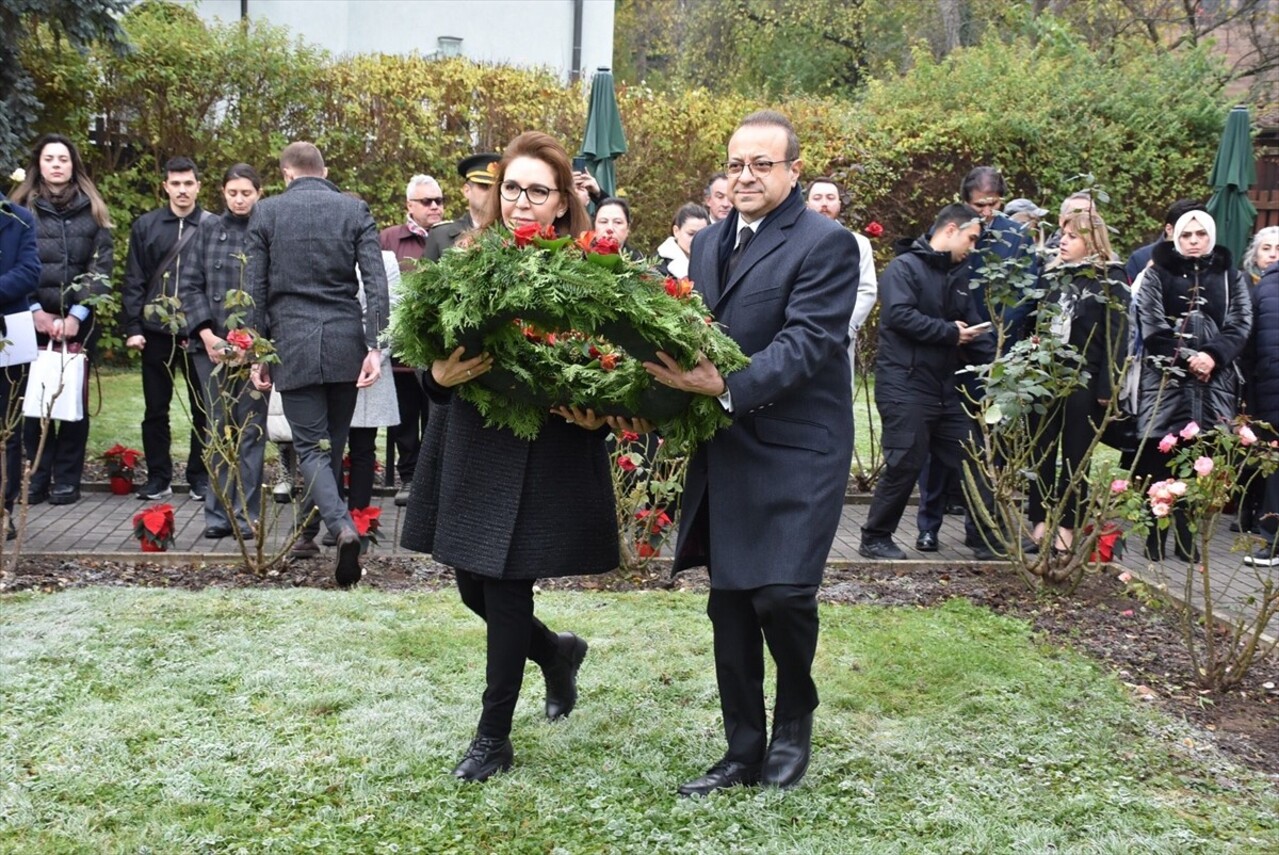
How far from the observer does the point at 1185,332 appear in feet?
27.9

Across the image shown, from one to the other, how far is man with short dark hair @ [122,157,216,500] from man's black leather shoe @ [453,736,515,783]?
5.09 m

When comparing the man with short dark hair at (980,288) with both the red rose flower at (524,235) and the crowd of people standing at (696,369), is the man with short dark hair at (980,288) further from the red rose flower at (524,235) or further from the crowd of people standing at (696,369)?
the red rose flower at (524,235)

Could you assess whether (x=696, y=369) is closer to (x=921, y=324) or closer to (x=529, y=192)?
(x=529, y=192)

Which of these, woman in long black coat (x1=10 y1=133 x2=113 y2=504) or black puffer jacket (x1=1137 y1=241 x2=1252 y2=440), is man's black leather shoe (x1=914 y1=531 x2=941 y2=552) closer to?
black puffer jacket (x1=1137 y1=241 x2=1252 y2=440)

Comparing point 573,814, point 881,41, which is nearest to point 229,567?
point 573,814

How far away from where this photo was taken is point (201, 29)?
50.3ft

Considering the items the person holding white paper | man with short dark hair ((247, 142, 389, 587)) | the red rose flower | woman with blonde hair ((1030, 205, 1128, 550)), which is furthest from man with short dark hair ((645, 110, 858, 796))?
the person holding white paper

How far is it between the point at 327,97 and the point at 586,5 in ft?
39.0

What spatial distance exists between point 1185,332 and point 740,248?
203 inches

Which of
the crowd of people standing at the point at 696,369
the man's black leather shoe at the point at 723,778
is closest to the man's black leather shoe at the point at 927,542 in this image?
the crowd of people standing at the point at 696,369

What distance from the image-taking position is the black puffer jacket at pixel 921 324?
8234 millimetres

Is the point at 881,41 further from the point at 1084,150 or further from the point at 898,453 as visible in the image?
the point at 898,453

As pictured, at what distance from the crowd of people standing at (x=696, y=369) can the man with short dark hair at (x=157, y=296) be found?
0.9 inches

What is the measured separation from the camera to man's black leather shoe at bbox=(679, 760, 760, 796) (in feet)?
14.3
